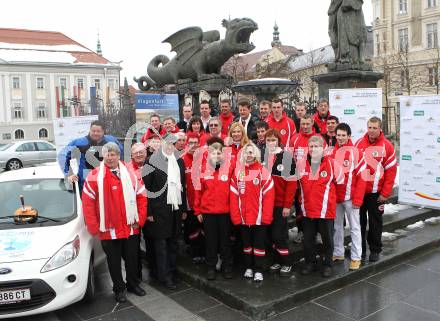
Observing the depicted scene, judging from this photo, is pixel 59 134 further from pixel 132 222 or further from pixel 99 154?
pixel 132 222

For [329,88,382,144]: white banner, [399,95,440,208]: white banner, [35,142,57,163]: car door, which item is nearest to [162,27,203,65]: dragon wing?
[329,88,382,144]: white banner

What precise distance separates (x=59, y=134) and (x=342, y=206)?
652 cm

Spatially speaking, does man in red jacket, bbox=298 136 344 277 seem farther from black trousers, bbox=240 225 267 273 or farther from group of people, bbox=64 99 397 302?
black trousers, bbox=240 225 267 273

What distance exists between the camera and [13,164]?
770 inches

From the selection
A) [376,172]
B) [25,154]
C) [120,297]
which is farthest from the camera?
[25,154]

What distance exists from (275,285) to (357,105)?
4.59m

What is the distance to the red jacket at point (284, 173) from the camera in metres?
4.88

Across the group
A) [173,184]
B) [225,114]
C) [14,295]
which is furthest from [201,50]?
[14,295]

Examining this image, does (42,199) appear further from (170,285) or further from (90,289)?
(170,285)

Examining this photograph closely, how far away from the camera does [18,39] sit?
62.8m

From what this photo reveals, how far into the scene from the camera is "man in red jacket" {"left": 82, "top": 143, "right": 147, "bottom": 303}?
454cm

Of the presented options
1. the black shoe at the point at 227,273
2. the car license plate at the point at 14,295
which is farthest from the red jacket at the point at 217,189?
the car license plate at the point at 14,295

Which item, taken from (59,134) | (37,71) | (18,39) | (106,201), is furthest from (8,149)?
(18,39)

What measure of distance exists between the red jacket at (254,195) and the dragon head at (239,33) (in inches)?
245
